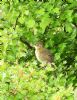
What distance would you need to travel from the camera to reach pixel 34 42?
678 centimetres

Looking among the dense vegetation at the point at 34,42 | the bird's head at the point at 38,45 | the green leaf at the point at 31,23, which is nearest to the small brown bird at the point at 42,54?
the bird's head at the point at 38,45

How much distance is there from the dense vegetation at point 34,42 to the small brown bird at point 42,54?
130 millimetres

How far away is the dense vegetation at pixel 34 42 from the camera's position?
520 cm

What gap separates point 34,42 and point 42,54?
455 mm

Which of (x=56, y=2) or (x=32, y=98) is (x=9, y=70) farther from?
(x=56, y=2)

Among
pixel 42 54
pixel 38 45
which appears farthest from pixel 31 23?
pixel 42 54

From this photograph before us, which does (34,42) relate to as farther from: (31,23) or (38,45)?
(31,23)

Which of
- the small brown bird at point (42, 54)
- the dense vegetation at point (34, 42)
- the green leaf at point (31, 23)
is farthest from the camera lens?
the small brown bird at point (42, 54)

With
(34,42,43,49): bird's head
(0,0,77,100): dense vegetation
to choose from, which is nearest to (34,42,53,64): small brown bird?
(34,42,43,49): bird's head

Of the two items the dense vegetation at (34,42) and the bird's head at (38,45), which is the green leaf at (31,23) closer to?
the dense vegetation at (34,42)

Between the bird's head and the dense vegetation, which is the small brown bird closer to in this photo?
the bird's head

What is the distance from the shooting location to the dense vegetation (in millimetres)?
5199

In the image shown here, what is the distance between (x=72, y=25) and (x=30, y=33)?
26.6 inches

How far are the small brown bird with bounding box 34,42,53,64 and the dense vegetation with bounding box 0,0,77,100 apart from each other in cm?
13
